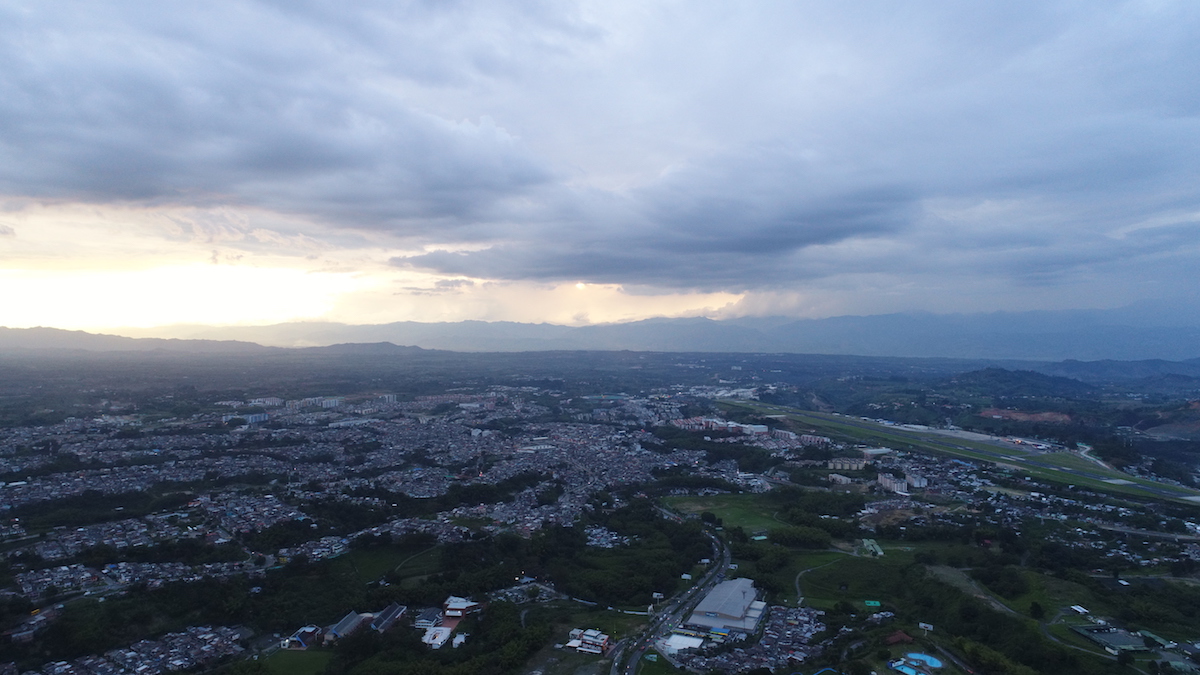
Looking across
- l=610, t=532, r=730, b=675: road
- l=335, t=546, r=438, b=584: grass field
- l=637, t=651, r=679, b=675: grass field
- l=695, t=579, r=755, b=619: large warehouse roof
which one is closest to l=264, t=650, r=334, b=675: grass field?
l=335, t=546, r=438, b=584: grass field

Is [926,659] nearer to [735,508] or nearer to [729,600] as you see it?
[729,600]

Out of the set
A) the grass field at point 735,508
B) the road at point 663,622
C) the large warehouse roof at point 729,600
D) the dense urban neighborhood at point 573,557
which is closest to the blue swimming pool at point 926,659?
the dense urban neighborhood at point 573,557

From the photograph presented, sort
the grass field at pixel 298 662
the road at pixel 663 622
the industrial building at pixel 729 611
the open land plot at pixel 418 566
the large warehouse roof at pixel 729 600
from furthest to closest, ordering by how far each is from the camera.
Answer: the open land plot at pixel 418 566 → the large warehouse roof at pixel 729 600 → the industrial building at pixel 729 611 → the road at pixel 663 622 → the grass field at pixel 298 662

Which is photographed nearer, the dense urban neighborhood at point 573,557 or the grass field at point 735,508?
the dense urban neighborhood at point 573,557

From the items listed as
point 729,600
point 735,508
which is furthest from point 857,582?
point 735,508

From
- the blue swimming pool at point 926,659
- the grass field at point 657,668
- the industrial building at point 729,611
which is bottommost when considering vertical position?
the grass field at point 657,668

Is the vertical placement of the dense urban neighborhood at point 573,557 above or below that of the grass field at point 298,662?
above

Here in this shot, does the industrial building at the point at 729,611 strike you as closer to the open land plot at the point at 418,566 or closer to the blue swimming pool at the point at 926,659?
the blue swimming pool at the point at 926,659
